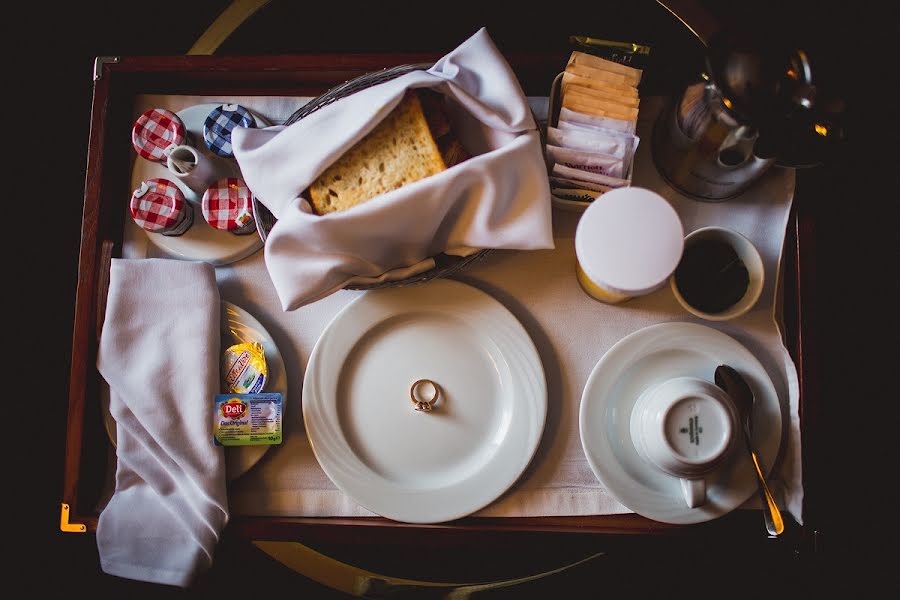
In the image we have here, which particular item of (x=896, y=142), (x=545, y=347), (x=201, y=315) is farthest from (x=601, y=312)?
(x=896, y=142)

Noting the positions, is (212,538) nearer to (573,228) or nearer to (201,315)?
(201,315)

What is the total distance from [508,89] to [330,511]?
0.53 m

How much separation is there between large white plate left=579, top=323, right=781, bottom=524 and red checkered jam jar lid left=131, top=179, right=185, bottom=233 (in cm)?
53

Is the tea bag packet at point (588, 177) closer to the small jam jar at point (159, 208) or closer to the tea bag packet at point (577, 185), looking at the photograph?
the tea bag packet at point (577, 185)

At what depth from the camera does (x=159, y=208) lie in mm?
679

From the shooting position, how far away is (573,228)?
69 cm

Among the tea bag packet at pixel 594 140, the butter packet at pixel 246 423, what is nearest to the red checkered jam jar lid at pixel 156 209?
the butter packet at pixel 246 423

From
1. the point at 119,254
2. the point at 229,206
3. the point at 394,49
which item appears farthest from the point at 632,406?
the point at 394,49

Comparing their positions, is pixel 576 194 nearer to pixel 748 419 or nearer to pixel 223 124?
pixel 748 419

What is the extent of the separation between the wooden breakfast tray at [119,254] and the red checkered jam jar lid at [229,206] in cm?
13

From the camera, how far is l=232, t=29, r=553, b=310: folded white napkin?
1.86 ft

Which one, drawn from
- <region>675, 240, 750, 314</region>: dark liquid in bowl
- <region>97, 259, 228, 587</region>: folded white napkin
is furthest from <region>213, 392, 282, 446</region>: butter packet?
<region>675, 240, 750, 314</region>: dark liquid in bowl

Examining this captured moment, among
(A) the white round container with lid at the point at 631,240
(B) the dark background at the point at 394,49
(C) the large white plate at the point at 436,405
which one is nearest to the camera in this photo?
(A) the white round container with lid at the point at 631,240

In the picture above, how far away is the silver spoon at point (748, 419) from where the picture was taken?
59cm
